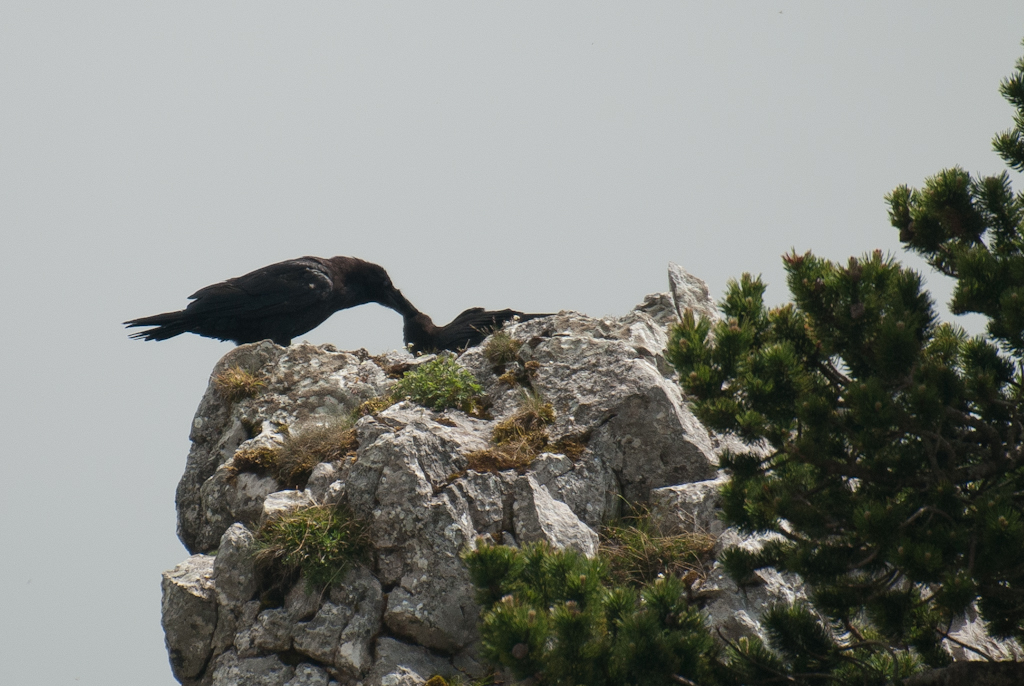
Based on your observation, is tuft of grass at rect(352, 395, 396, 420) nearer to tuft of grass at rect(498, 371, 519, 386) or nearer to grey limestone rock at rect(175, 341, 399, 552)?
grey limestone rock at rect(175, 341, 399, 552)

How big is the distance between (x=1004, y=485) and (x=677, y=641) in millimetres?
2082

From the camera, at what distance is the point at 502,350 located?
30.5ft

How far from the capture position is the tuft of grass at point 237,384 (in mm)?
9227

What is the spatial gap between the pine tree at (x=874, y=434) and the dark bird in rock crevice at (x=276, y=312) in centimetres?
597

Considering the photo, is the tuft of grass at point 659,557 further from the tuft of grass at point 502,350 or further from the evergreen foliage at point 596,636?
the tuft of grass at point 502,350

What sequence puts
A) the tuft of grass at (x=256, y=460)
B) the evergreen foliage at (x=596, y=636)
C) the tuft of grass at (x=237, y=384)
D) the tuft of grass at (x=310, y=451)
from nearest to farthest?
1. the evergreen foliage at (x=596, y=636)
2. the tuft of grass at (x=310, y=451)
3. the tuft of grass at (x=256, y=460)
4. the tuft of grass at (x=237, y=384)

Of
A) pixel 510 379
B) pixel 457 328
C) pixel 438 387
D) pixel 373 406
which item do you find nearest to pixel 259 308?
pixel 457 328

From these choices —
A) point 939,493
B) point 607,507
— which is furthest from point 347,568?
point 939,493

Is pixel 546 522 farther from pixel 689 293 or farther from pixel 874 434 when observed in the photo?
pixel 689 293

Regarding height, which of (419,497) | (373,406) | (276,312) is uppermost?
(276,312)

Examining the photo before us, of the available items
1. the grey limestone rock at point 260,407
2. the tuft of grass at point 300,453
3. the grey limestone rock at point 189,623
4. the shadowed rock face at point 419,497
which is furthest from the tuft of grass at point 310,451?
the grey limestone rock at point 189,623

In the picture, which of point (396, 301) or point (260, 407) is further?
point (396, 301)

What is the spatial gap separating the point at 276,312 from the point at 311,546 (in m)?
4.92

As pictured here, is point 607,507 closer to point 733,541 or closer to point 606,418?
point 606,418
